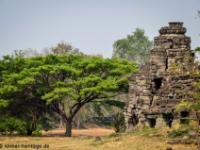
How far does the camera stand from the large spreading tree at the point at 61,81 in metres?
43.7

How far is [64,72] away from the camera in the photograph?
4622 centimetres

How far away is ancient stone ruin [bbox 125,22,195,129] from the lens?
3019 cm

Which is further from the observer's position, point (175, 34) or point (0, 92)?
point (0, 92)

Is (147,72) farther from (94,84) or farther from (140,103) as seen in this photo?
(94,84)

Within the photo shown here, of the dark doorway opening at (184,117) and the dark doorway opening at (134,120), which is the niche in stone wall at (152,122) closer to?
the dark doorway opening at (184,117)

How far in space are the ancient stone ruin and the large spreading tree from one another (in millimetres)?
8720

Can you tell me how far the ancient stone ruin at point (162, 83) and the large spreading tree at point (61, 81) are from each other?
343 inches

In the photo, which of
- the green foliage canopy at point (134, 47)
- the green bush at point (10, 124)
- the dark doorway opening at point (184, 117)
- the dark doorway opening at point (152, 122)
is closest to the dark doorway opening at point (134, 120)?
the dark doorway opening at point (152, 122)

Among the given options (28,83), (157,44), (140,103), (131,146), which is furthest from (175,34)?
(28,83)

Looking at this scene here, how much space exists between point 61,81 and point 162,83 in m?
16.1

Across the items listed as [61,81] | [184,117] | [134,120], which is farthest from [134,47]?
[184,117]

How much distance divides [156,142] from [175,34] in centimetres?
969

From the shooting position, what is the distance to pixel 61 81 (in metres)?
46.7

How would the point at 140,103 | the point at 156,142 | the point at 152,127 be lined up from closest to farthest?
1. the point at 156,142
2. the point at 152,127
3. the point at 140,103
